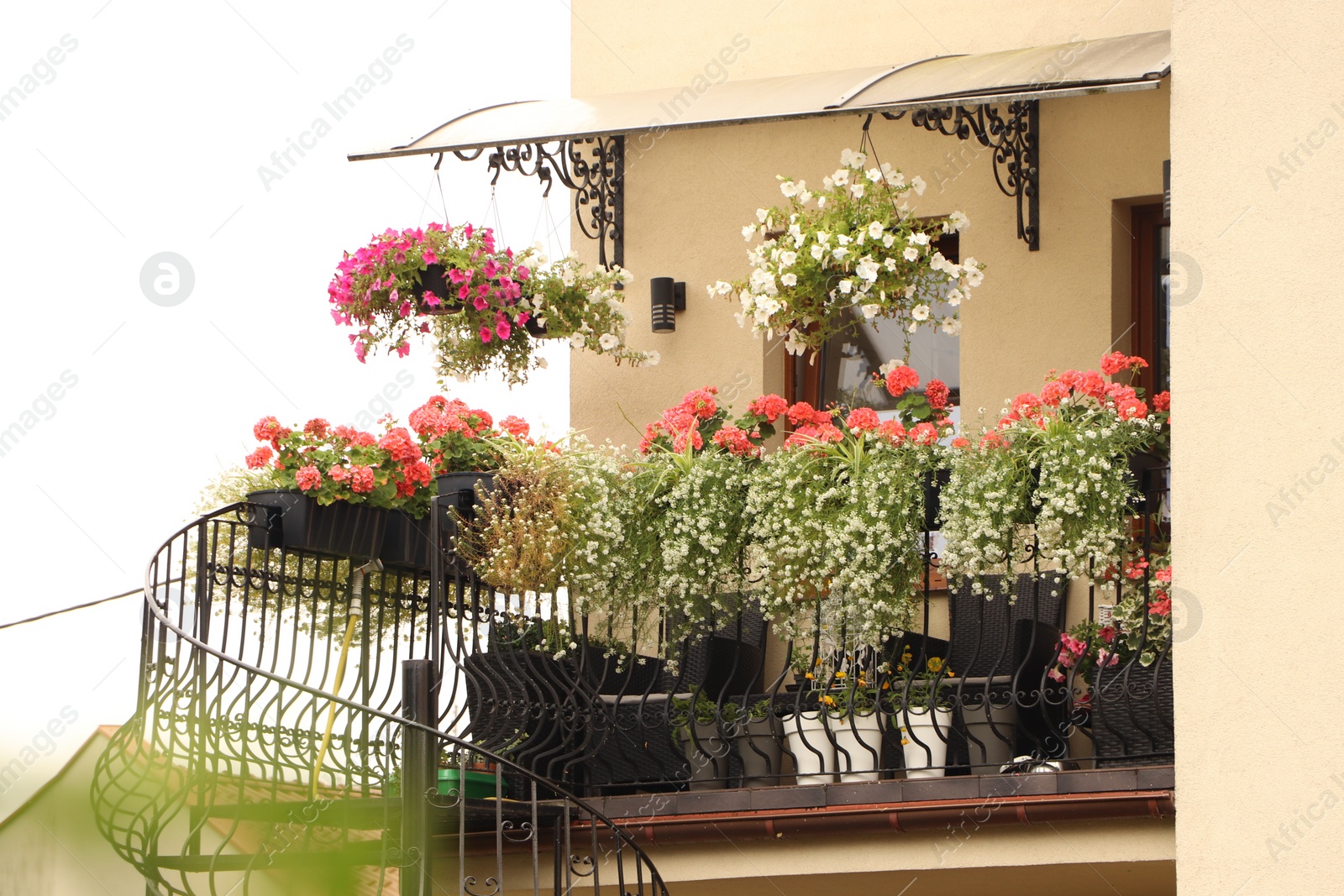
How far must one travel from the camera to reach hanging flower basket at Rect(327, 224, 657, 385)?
674cm

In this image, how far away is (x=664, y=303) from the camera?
26.4ft

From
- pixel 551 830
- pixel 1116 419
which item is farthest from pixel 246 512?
pixel 1116 419

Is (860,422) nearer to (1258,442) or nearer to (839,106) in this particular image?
(839,106)

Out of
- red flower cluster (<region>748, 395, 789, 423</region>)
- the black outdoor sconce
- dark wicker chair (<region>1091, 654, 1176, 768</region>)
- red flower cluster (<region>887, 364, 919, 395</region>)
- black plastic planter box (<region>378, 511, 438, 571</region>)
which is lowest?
dark wicker chair (<region>1091, 654, 1176, 768</region>)

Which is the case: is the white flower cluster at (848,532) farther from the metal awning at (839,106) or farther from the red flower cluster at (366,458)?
the metal awning at (839,106)

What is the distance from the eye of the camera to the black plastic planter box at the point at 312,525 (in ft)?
19.9

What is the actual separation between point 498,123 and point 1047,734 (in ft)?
12.9

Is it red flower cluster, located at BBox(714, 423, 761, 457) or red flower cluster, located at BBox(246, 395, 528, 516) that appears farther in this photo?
red flower cluster, located at BBox(714, 423, 761, 457)

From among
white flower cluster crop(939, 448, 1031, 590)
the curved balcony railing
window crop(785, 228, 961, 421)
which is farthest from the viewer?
window crop(785, 228, 961, 421)

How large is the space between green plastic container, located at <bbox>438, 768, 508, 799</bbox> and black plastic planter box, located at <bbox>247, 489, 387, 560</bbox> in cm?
101

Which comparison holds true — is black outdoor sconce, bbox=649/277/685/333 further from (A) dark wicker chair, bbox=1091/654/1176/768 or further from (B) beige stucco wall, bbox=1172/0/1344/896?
(B) beige stucco wall, bbox=1172/0/1344/896

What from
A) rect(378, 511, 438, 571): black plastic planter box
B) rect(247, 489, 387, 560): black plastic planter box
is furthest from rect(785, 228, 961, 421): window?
rect(247, 489, 387, 560): black plastic planter box

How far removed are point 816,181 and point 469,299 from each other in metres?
2.20

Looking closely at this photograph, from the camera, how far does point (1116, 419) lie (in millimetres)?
5457
